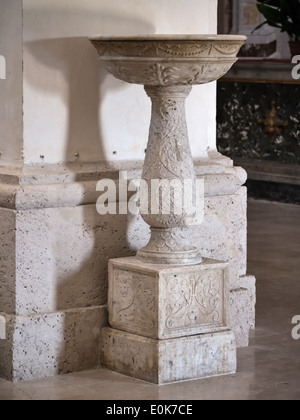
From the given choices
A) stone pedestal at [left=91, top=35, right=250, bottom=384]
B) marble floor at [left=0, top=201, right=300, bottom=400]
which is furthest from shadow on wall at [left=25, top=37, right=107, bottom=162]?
marble floor at [left=0, top=201, right=300, bottom=400]

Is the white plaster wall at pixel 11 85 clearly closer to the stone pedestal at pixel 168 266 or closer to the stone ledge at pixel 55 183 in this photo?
the stone ledge at pixel 55 183

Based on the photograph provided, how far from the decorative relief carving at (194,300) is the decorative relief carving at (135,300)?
0.22 ft

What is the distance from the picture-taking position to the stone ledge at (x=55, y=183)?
4297mm

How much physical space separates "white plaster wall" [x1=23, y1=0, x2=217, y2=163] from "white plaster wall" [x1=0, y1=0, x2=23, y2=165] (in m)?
0.03

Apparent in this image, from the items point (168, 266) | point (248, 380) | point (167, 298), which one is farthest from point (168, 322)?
point (248, 380)

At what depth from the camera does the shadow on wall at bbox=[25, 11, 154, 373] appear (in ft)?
14.5

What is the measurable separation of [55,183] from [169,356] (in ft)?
2.64

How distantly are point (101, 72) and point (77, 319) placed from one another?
101 centimetres

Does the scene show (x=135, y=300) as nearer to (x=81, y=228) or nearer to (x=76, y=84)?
(x=81, y=228)

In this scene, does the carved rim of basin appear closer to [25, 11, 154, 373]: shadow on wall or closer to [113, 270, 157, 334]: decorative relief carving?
[25, 11, 154, 373]: shadow on wall

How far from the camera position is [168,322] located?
429 cm

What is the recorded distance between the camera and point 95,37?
4.27 meters

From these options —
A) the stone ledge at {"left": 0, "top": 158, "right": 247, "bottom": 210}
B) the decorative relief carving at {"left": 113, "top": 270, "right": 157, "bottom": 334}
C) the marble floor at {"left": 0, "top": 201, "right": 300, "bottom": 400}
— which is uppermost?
the stone ledge at {"left": 0, "top": 158, "right": 247, "bottom": 210}
